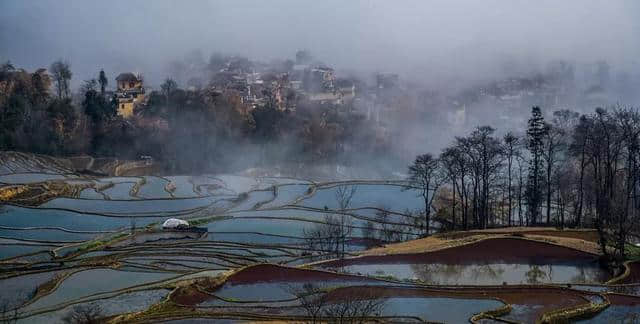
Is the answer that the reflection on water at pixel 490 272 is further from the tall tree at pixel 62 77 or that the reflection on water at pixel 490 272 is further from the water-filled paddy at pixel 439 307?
the tall tree at pixel 62 77

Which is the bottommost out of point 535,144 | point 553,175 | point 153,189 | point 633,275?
point 633,275

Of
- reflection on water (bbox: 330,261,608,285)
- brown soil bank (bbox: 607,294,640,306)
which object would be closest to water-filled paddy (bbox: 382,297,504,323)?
reflection on water (bbox: 330,261,608,285)

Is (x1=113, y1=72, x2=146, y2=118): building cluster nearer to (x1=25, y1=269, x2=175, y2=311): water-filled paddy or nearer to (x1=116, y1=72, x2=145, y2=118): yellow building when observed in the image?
(x1=116, y1=72, x2=145, y2=118): yellow building

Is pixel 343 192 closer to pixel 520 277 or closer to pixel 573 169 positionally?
pixel 573 169

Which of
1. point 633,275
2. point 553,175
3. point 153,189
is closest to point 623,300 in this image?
point 633,275

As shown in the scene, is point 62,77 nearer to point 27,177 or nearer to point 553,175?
point 27,177
